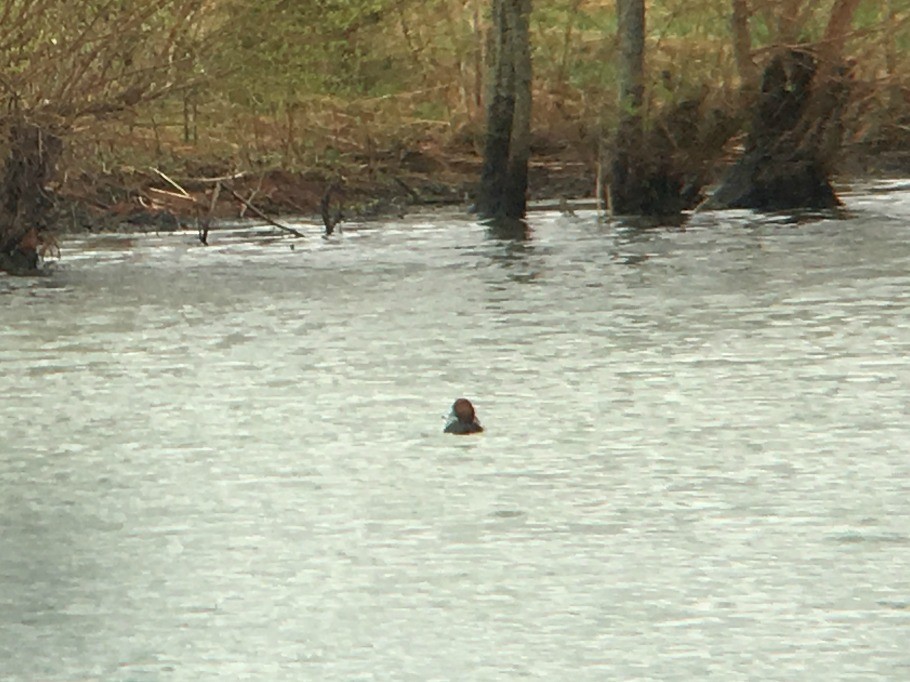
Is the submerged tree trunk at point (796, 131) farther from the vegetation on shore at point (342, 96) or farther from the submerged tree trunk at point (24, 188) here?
the submerged tree trunk at point (24, 188)

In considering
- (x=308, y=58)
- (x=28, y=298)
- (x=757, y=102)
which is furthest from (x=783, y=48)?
(x=28, y=298)

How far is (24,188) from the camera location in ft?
84.0

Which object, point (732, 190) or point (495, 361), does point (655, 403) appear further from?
point (732, 190)

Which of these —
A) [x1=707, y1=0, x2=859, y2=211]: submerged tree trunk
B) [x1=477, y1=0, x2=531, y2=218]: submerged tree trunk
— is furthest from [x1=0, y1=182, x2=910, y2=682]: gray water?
[x1=477, y1=0, x2=531, y2=218]: submerged tree trunk

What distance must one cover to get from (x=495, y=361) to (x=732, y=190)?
20.1 meters

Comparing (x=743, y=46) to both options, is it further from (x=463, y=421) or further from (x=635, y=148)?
(x=463, y=421)

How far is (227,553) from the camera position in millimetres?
10164

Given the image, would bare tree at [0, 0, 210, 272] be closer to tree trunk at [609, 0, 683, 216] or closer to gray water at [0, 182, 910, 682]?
gray water at [0, 182, 910, 682]

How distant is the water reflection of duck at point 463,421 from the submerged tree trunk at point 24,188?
1287cm

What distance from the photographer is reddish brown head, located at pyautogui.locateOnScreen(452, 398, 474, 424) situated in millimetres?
13539

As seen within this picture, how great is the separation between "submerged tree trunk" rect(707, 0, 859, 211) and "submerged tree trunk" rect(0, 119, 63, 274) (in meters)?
11.9

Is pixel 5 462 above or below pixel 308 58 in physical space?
below

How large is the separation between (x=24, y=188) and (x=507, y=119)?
1091 cm

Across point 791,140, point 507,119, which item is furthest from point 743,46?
point 507,119
